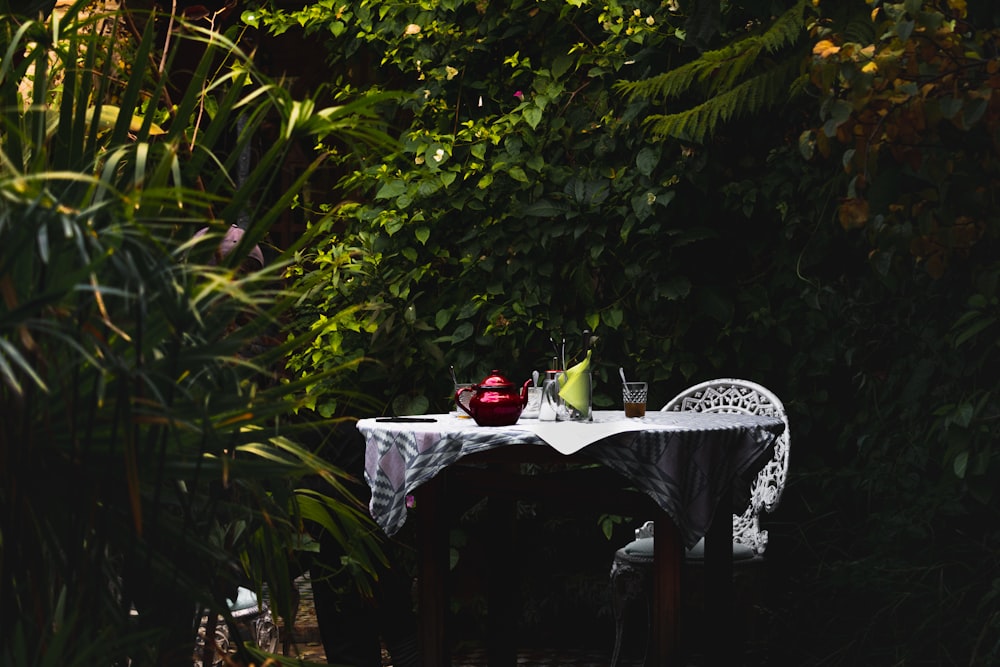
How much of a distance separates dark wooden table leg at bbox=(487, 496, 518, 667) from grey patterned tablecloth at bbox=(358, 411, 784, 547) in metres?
0.50

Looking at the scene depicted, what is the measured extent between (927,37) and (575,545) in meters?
2.14

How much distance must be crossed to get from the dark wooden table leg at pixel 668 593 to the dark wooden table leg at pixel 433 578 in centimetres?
54

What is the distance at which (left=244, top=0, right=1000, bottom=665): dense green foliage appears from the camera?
10.5 ft

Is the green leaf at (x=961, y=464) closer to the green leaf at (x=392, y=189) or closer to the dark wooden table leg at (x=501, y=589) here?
the dark wooden table leg at (x=501, y=589)

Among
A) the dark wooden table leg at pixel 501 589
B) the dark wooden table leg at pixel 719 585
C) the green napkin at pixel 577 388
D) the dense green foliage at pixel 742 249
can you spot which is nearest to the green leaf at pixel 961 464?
the dense green foliage at pixel 742 249

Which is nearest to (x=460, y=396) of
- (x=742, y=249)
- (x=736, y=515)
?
(x=736, y=515)

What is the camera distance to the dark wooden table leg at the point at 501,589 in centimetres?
354

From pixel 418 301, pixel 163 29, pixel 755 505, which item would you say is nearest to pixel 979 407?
pixel 755 505

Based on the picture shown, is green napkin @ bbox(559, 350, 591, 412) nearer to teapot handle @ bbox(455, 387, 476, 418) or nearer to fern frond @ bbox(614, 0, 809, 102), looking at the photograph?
teapot handle @ bbox(455, 387, 476, 418)

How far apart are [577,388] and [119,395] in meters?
2.00

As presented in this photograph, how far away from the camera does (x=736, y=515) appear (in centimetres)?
377

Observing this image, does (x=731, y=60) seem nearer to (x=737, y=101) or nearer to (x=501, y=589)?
(x=737, y=101)

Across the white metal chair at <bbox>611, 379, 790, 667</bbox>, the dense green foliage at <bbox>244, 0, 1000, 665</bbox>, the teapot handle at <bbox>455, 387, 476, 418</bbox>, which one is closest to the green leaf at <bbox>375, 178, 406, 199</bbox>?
the dense green foliage at <bbox>244, 0, 1000, 665</bbox>

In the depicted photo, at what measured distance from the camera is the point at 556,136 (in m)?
4.30
